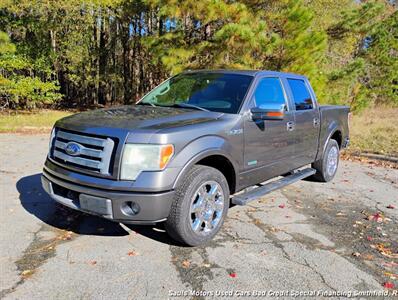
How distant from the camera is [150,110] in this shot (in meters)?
4.11

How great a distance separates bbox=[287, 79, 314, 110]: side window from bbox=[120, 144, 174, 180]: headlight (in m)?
2.73

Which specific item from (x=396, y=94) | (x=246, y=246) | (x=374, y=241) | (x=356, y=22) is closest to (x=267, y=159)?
(x=246, y=246)

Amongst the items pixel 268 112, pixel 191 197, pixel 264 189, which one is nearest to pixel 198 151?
pixel 191 197

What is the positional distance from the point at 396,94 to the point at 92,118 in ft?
57.2

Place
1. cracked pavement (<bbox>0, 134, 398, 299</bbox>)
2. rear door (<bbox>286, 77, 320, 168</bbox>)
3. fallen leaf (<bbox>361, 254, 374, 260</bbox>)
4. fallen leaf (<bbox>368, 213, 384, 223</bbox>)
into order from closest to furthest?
1. cracked pavement (<bbox>0, 134, 398, 299</bbox>)
2. fallen leaf (<bbox>361, 254, 374, 260</bbox>)
3. fallen leaf (<bbox>368, 213, 384, 223</bbox>)
4. rear door (<bbox>286, 77, 320, 168</bbox>)

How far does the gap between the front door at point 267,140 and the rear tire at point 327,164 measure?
1.34 metres

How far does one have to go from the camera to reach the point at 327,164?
6316 millimetres

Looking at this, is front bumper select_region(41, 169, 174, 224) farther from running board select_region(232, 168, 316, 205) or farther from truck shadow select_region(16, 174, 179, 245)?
running board select_region(232, 168, 316, 205)

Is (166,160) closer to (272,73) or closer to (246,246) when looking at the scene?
(246,246)

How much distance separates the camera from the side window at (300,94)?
17.1 feet

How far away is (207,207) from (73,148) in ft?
4.92

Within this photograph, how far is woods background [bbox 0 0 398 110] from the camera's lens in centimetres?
1184

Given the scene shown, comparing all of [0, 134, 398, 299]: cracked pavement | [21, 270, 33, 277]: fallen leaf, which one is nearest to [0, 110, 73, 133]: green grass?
[0, 134, 398, 299]: cracked pavement

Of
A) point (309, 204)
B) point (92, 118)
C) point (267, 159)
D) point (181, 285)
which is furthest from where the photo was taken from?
point (309, 204)
